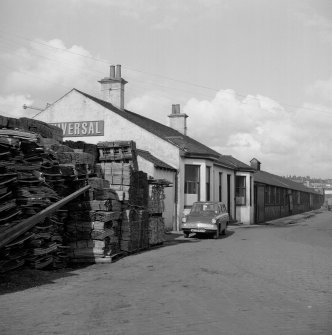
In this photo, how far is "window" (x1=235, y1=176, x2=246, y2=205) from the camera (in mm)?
34884

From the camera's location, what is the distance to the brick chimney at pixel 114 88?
99.1 feet

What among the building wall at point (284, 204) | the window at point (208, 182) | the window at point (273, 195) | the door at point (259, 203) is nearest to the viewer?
the window at point (208, 182)

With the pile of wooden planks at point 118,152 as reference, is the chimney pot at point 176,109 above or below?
above

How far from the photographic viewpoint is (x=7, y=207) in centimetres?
915

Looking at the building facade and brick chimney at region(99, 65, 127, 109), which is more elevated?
brick chimney at region(99, 65, 127, 109)

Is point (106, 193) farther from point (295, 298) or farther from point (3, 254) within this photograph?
point (295, 298)

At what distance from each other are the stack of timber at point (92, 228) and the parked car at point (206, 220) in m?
8.06

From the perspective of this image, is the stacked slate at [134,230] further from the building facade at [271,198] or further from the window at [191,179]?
the building facade at [271,198]

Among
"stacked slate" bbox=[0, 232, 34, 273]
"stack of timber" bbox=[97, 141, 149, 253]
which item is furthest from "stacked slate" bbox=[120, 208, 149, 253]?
"stacked slate" bbox=[0, 232, 34, 273]

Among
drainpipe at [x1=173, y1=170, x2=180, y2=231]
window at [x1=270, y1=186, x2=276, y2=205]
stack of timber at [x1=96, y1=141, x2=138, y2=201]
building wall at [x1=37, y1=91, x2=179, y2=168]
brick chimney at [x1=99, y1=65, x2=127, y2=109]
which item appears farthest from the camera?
window at [x1=270, y1=186, x2=276, y2=205]

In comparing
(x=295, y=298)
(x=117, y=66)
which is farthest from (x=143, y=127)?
(x=295, y=298)

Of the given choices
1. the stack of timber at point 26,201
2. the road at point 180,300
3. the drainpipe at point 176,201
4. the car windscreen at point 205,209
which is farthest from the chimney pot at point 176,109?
the stack of timber at point 26,201

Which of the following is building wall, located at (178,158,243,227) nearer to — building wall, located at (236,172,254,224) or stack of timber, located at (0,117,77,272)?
building wall, located at (236,172,254,224)

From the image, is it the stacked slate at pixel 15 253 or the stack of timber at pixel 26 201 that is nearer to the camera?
the stacked slate at pixel 15 253
